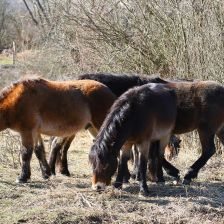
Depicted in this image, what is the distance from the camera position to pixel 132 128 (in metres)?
6.58

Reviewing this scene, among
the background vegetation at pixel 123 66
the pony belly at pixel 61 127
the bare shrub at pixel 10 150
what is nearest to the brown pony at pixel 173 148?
the background vegetation at pixel 123 66

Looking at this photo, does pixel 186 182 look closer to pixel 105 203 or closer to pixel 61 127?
pixel 105 203

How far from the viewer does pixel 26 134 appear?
743cm

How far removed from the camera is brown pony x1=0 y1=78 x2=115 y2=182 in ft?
24.3

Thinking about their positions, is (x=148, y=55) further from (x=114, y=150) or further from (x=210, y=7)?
(x=114, y=150)

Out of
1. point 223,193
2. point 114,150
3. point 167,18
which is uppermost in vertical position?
point 167,18

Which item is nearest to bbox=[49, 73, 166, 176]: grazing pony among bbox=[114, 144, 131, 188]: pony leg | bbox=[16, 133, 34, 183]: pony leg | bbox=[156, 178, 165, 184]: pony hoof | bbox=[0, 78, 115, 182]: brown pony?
bbox=[0, 78, 115, 182]: brown pony

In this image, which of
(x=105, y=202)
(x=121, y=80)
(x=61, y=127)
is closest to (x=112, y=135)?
(x=105, y=202)

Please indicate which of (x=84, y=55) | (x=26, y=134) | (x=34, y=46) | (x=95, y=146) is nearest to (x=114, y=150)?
A: (x=95, y=146)

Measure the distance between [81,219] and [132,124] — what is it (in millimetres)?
1414

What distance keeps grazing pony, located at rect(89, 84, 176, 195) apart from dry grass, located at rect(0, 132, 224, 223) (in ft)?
0.87

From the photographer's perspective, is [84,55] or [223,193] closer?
[223,193]

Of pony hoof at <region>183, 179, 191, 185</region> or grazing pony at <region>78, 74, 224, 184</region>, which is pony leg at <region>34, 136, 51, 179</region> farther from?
pony hoof at <region>183, 179, 191, 185</region>

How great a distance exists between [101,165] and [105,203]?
449 mm
